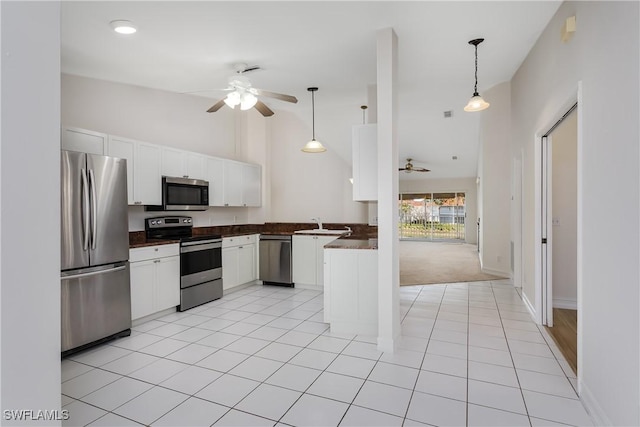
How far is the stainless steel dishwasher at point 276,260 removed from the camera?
18.4 ft

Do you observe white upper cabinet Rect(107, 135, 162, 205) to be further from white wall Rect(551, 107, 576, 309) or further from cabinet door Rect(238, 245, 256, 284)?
white wall Rect(551, 107, 576, 309)

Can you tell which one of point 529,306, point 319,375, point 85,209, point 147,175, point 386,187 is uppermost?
point 147,175

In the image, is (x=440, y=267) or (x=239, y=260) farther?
(x=440, y=267)

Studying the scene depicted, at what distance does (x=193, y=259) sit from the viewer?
14.8 feet

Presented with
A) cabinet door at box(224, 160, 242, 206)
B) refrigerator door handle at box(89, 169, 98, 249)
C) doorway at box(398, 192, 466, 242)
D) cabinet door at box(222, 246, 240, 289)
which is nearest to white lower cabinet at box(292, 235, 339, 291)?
cabinet door at box(222, 246, 240, 289)

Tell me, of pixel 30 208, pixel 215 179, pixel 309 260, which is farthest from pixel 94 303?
pixel 309 260

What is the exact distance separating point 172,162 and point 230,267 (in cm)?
175

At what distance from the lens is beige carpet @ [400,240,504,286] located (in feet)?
19.7

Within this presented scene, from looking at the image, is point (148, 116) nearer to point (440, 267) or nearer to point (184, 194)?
point (184, 194)

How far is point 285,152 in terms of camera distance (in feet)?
22.0

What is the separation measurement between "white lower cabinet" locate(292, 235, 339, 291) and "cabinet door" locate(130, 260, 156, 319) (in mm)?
2237

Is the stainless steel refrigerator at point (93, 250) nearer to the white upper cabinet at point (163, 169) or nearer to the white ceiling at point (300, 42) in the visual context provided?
the white upper cabinet at point (163, 169)

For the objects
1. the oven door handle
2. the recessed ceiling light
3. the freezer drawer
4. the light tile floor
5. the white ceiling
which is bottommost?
the light tile floor

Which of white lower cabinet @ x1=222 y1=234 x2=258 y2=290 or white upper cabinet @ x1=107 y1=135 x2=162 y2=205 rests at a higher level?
white upper cabinet @ x1=107 y1=135 x2=162 y2=205
